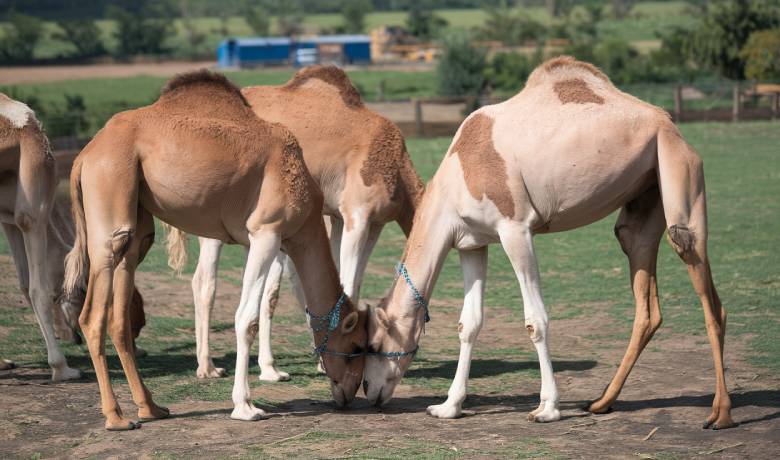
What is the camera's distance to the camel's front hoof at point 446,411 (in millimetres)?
7723

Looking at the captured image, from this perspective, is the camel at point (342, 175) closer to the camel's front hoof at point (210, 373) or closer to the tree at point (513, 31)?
the camel's front hoof at point (210, 373)

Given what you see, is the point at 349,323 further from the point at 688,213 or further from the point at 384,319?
the point at 688,213

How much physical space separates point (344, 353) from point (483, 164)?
1.76m

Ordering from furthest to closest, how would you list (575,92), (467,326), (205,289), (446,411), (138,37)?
(138,37) → (205,289) → (467,326) → (575,92) → (446,411)

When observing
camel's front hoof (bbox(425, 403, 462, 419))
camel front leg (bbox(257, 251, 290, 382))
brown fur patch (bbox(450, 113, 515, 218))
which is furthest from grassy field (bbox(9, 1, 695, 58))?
camel's front hoof (bbox(425, 403, 462, 419))

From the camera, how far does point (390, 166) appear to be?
31.8 feet

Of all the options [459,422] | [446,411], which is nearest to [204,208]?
[446,411]

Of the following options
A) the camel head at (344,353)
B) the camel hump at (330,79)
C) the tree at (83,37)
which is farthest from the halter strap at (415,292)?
the tree at (83,37)

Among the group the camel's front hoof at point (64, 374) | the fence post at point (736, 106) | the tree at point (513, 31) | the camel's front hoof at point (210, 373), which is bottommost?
the tree at point (513, 31)

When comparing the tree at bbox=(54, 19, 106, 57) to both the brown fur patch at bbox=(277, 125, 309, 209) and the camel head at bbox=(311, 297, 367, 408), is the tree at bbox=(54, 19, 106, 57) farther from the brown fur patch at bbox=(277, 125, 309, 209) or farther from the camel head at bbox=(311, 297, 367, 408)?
the camel head at bbox=(311, 297, 367, 408)

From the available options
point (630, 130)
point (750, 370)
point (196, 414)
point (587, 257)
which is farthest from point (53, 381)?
point (587, 257)

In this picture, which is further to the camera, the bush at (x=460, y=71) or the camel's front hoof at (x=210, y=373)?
the bush at (x=460, y=71)

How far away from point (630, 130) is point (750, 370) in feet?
8.20

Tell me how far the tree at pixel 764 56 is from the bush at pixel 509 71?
8.47 metres
